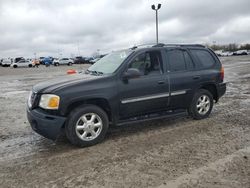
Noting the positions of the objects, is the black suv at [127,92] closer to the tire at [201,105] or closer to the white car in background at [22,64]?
the tire at [201,105]

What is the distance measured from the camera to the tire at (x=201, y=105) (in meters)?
6.88

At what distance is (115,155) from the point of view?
485 cm

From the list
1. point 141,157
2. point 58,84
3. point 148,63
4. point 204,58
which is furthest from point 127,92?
point 204,58

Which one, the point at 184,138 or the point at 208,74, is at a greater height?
the point at 208,74

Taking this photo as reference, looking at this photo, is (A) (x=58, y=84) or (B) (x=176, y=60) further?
(B) (x=176, y=60)

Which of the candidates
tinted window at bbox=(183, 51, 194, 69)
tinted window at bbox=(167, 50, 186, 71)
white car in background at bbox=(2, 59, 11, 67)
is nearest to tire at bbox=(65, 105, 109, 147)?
tinted window at bbox=(167, 50, 186, 71)

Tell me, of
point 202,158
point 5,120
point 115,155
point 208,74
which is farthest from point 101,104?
point 5,120

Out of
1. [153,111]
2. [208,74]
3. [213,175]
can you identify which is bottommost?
[213,175]

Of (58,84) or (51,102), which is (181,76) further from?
(51,102)

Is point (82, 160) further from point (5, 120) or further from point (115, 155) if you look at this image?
point (5, 120)

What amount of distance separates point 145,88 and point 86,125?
1459 millimetres

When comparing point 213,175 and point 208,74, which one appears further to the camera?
point 208,74

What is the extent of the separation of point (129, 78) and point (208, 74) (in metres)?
2.31

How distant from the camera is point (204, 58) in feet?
23.6
